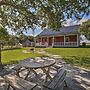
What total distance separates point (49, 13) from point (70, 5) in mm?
1501

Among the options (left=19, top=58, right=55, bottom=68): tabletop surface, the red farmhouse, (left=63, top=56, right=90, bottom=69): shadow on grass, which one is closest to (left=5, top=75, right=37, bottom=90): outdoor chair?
(left=19, top=58, right=55, bottom=68): tabletop surface

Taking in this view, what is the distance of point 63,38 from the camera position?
39.5 m

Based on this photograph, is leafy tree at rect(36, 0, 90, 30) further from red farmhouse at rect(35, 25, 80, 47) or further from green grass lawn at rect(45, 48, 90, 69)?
red farmhouse at rect(35, 25, 80, 47)

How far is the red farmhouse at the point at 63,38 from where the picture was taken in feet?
120

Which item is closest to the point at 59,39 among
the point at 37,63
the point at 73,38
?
the point at 73,38

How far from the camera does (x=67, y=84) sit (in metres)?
7.54

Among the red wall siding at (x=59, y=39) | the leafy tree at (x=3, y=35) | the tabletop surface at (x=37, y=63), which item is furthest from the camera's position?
the red wall siding at (x=59, y=39)

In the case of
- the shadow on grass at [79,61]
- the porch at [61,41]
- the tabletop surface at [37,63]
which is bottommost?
the shadow on grass at [79,61]

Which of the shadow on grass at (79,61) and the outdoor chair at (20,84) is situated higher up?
the outdoor chair at (20,84)

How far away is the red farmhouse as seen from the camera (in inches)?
1443

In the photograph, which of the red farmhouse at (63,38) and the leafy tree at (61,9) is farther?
the red farmhouse at (63,38)

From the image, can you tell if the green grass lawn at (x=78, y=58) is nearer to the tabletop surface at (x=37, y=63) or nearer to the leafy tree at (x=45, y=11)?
the leafy tree at (x=45, y=11)

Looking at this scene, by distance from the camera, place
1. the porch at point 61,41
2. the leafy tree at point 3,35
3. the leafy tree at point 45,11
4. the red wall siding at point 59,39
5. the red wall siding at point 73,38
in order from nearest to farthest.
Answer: the leafy tree at point 45,11 → the leafy tree at point 3,35 → the porch at point 61,41 → the red wall siding at point 73,38 → the red wall siding at point 59,39

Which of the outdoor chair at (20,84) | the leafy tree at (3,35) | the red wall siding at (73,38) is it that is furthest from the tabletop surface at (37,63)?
the red wall siding at (73,38)
